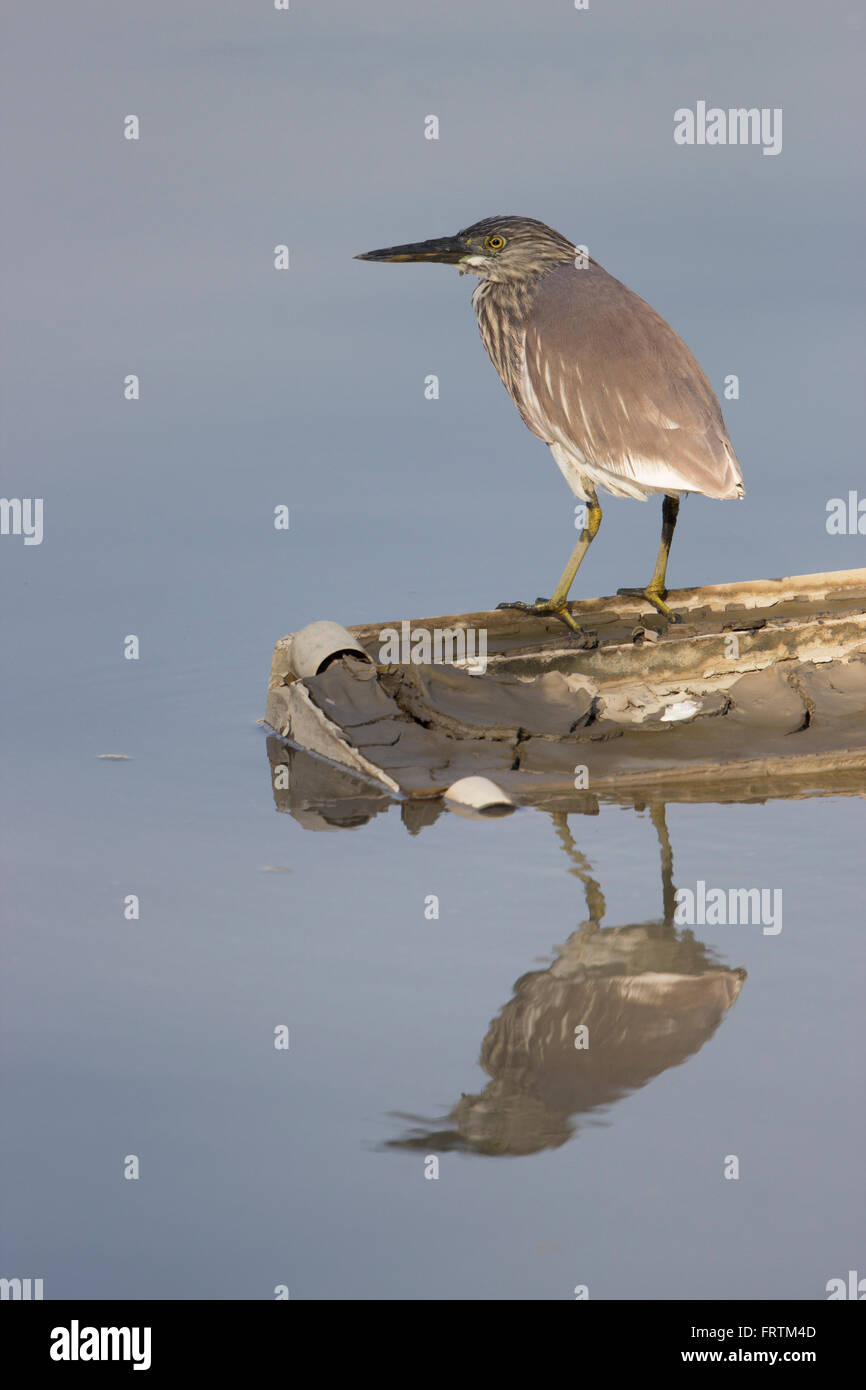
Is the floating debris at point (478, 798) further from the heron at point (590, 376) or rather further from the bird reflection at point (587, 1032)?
the heron at point (590, 376)

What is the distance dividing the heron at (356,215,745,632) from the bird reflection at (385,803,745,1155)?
2466 mm

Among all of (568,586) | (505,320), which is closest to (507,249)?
(505,320)

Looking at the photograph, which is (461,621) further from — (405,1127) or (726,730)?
(405,1127)

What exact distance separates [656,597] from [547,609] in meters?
0.51

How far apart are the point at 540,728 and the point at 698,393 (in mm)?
1701

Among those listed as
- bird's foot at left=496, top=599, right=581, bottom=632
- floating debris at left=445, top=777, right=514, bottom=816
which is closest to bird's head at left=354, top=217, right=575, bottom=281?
bird's foot at left=496, top=599, right=581, bottom=632

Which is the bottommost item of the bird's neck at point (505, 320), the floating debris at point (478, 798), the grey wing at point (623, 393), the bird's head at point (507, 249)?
the floating debris at point (478, 798)

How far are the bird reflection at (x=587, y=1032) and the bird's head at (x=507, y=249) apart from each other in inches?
138

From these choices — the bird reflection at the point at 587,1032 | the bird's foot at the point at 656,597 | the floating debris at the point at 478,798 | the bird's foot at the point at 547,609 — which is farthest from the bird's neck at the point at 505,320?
the bird reflection at the point at 587,1032

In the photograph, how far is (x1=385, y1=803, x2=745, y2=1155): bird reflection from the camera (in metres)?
5.41

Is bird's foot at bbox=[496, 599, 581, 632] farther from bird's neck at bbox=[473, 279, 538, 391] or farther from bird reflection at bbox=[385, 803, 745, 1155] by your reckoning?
bird reflection at bbox=[385, 803, 745, 1155]

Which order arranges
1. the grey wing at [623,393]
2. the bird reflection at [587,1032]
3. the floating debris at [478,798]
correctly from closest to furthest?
1. the bird reflection at [587,1032]
2. the floating debris at [478,798]
3. the grey wing at [623,393]

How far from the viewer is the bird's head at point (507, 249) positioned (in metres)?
9.08

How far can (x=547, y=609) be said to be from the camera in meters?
9.09
